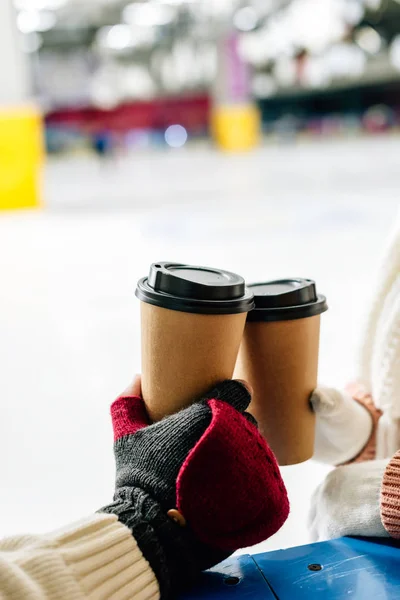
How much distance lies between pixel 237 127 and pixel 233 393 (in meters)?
10.5

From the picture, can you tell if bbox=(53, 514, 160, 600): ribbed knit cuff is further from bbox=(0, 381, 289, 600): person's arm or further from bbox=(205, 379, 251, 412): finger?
bbox=(205, 379, 251, 412): finger

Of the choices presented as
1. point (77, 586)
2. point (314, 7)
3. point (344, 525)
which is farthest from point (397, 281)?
point (314, 7)

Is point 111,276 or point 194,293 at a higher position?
point 194,293

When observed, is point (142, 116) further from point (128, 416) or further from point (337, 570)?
point (337, 570)

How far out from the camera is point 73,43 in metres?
13.7

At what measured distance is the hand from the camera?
725mm

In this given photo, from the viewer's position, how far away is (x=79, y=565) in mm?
516

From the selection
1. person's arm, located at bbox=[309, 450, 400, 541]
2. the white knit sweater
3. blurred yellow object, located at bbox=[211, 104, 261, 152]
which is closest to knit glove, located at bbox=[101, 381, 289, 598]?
person's arm, located at bbox=[309, 450, 400, 541]

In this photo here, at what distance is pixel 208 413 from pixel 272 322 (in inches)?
5.2

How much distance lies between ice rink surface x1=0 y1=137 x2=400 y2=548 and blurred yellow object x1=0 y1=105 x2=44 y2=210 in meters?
0.22

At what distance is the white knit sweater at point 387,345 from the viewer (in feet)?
2.37

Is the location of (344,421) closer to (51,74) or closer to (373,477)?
(373,477)

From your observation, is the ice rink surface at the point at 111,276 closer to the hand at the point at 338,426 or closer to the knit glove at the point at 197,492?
the hand at the point at 338,426

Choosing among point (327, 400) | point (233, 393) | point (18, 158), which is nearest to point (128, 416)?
point (233, 393)
